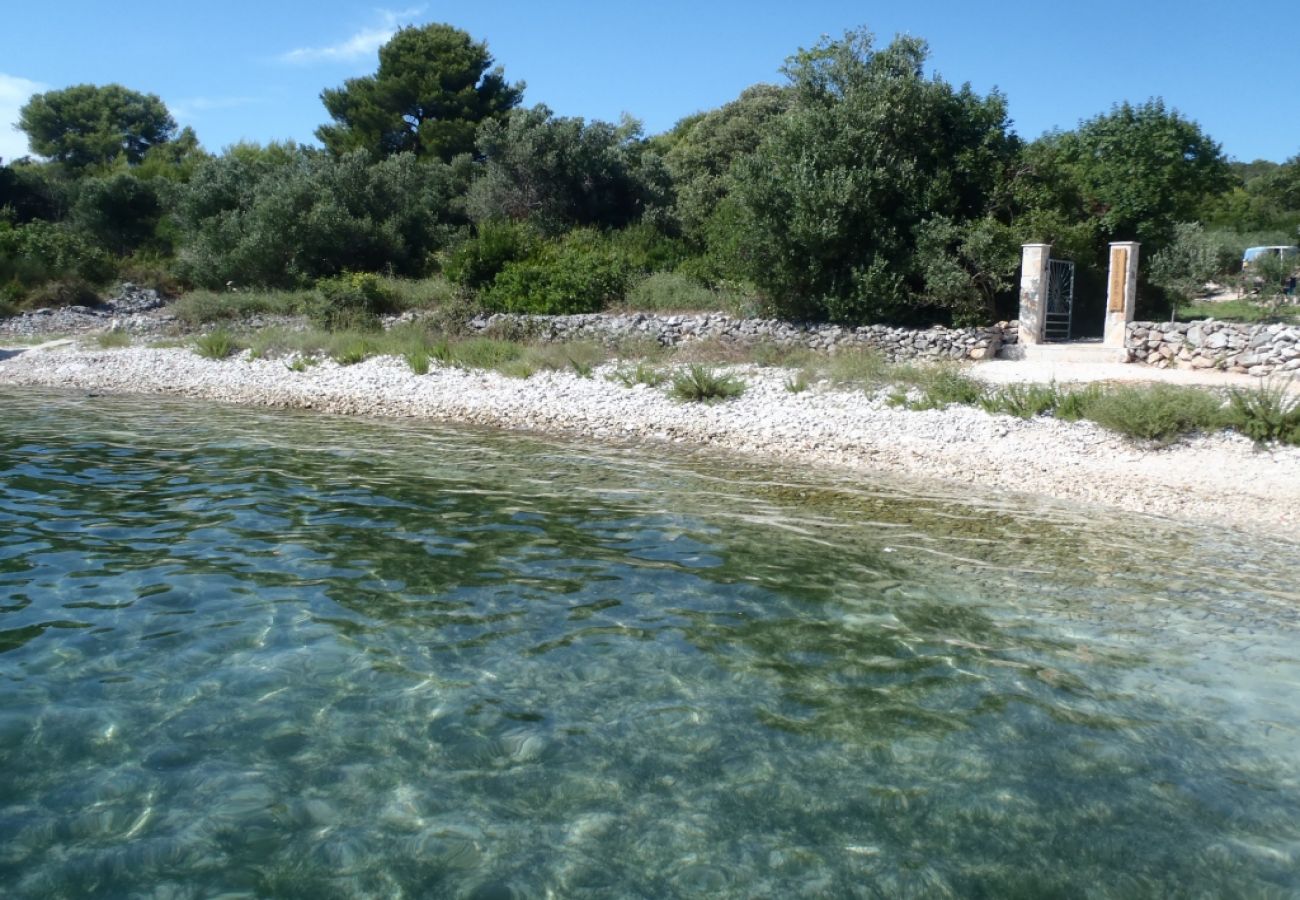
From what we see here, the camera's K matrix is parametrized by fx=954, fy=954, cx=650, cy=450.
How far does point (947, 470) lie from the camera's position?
1262cm

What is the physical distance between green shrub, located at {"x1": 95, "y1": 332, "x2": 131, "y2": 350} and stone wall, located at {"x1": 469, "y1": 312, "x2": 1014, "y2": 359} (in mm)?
9683

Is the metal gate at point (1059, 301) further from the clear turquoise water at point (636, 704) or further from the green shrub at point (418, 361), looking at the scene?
the green shrub at point (418, 361)

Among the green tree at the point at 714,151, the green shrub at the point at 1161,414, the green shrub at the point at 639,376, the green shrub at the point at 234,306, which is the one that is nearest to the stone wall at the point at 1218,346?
the green shrub at the point at 1161,414

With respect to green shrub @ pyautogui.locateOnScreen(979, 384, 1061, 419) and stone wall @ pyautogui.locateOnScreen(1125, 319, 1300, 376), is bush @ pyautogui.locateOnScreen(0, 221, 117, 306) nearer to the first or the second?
green shrub @ pyautogui.locateOnScreen(979, 384, 1061, 419)

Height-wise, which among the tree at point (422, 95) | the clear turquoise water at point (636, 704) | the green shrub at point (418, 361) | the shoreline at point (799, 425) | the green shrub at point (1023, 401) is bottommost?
the clear turquoise water at point (636, 704)

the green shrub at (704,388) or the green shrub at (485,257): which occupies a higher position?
the green shrub at (485,257)

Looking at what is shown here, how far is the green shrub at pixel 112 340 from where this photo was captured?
82.4ft

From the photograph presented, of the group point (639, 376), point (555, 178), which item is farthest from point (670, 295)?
point (555, 178)

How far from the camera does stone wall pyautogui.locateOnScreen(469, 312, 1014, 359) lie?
1898cm

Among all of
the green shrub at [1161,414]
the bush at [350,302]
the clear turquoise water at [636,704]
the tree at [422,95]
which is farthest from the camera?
the tree at [422,95]

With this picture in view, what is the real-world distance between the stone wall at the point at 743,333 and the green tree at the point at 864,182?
0.71 meters

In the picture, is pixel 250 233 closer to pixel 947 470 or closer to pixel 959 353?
pixel 959 353

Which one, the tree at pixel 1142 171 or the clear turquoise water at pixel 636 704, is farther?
the tree at pixel 1142 171

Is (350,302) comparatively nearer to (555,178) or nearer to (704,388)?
(555,178)
